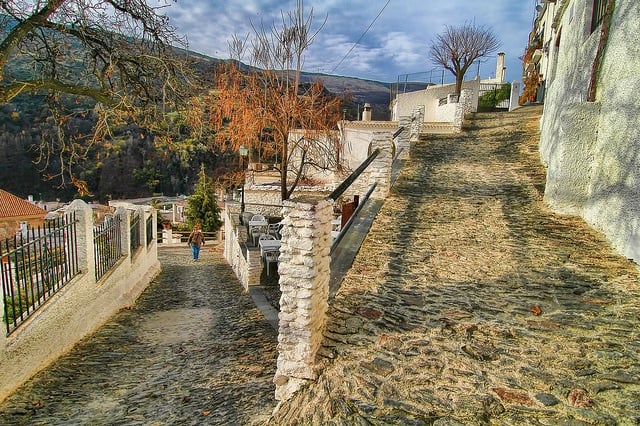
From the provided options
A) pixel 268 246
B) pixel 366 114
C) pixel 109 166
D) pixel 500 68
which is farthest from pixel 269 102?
pixel 109 166

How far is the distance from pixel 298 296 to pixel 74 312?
14.1ft

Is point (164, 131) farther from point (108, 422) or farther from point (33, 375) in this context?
point (108, 422)

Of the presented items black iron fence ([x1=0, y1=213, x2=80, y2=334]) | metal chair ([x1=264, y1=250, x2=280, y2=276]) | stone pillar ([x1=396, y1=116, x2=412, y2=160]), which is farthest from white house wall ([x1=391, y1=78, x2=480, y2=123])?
black iron fence ([x1=0, y1=213, x2=80, y2=334])

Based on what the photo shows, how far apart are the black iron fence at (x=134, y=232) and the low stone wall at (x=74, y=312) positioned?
0.27m

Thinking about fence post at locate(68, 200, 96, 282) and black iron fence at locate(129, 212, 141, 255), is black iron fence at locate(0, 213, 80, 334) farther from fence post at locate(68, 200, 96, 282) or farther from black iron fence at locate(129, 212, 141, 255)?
black iron fence at locate(129, 212, 141, 255)

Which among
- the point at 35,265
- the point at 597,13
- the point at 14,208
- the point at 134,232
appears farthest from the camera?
the point at 14,208

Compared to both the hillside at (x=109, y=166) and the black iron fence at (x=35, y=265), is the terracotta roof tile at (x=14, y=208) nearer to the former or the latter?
the black iron fence at (x=35, y=265)

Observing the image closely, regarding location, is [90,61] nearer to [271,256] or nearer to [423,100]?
[271,256]

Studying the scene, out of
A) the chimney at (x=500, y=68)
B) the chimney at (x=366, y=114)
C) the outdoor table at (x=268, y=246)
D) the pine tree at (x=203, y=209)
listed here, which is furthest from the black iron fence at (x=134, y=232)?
the chimney at (x=500, y=68)

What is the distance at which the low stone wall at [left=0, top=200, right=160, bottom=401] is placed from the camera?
4344mm

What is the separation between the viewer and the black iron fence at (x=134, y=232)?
9.22m

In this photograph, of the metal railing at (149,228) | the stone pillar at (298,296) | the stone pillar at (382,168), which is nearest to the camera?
the stone pillar at (298,296)

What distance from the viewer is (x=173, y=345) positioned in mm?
5852

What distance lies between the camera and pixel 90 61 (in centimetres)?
715
